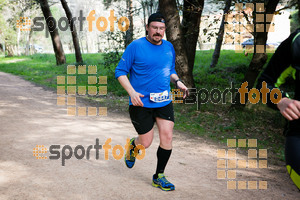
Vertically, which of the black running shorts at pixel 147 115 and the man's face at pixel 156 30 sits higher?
the man's face at pixel 156 30

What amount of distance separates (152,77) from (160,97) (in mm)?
299

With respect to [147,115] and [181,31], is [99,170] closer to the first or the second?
[147,115]

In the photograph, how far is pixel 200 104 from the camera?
35.1ft

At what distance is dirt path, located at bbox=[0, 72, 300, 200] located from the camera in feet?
13.8

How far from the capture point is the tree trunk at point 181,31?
33.2ft

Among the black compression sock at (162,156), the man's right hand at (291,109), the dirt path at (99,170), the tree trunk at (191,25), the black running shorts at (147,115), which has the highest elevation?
the tree trunk at (191,25)

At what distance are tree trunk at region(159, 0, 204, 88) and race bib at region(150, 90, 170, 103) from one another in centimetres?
589

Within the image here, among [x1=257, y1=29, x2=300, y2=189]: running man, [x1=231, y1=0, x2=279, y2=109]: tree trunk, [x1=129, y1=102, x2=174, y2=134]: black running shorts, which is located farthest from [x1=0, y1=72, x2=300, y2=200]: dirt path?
[x1=231, y1=0, x2=279, y2=109]: tree trunk

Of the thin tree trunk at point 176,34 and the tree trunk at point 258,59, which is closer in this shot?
the tree trunk at point 258,59

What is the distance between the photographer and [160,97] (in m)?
4.10

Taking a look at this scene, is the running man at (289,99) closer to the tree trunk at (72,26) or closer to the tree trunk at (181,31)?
the tree trunk at (181,31)

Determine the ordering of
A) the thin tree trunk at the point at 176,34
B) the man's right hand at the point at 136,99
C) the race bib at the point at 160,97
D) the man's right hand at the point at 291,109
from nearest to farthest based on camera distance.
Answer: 1. the man's right hand at the point at 291,109
2. the man's right hand at the point at 136,99
3. the race bib at the point at 160,97
4. the thin tree trunk at the point at 176,34

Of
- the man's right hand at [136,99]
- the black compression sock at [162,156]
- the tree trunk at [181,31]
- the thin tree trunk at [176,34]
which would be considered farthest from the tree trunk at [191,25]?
the man's right hand at [136,99]

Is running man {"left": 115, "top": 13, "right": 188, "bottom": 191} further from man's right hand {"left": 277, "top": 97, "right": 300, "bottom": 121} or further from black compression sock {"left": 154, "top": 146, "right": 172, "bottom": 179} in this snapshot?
man's right hand {"left": 277, "top": 97, "right": 300, "bottom": 121}
